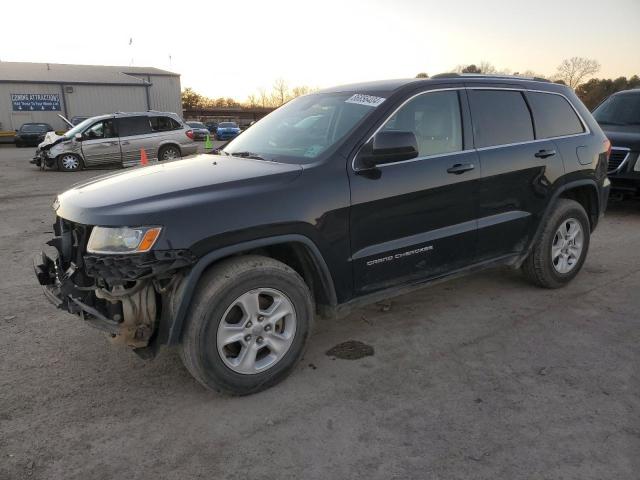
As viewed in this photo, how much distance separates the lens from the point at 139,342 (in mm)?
2871

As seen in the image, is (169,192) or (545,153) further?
(545,153)

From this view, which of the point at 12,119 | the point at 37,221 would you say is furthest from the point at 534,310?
the point at 12,119

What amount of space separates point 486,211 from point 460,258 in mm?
438

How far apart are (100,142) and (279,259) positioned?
1359cm

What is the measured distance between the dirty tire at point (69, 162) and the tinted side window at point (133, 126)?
1.57 meters

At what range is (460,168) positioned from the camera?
3.72 meters

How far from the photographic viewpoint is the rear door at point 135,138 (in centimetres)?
1498

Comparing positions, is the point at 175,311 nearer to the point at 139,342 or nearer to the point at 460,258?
the point at 139,342

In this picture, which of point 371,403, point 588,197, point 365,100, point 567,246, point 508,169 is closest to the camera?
point 371,403

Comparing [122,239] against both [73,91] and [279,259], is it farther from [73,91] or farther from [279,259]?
[73,91]

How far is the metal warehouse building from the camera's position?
37.3 metres

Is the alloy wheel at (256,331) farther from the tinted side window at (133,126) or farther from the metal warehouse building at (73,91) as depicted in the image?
the metal warehouse building at (73,91)

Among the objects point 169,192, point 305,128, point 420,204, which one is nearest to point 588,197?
point 420,204

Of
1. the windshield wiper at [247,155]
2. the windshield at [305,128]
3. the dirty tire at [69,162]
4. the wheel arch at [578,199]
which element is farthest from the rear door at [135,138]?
the wheel arch at [578,199]
